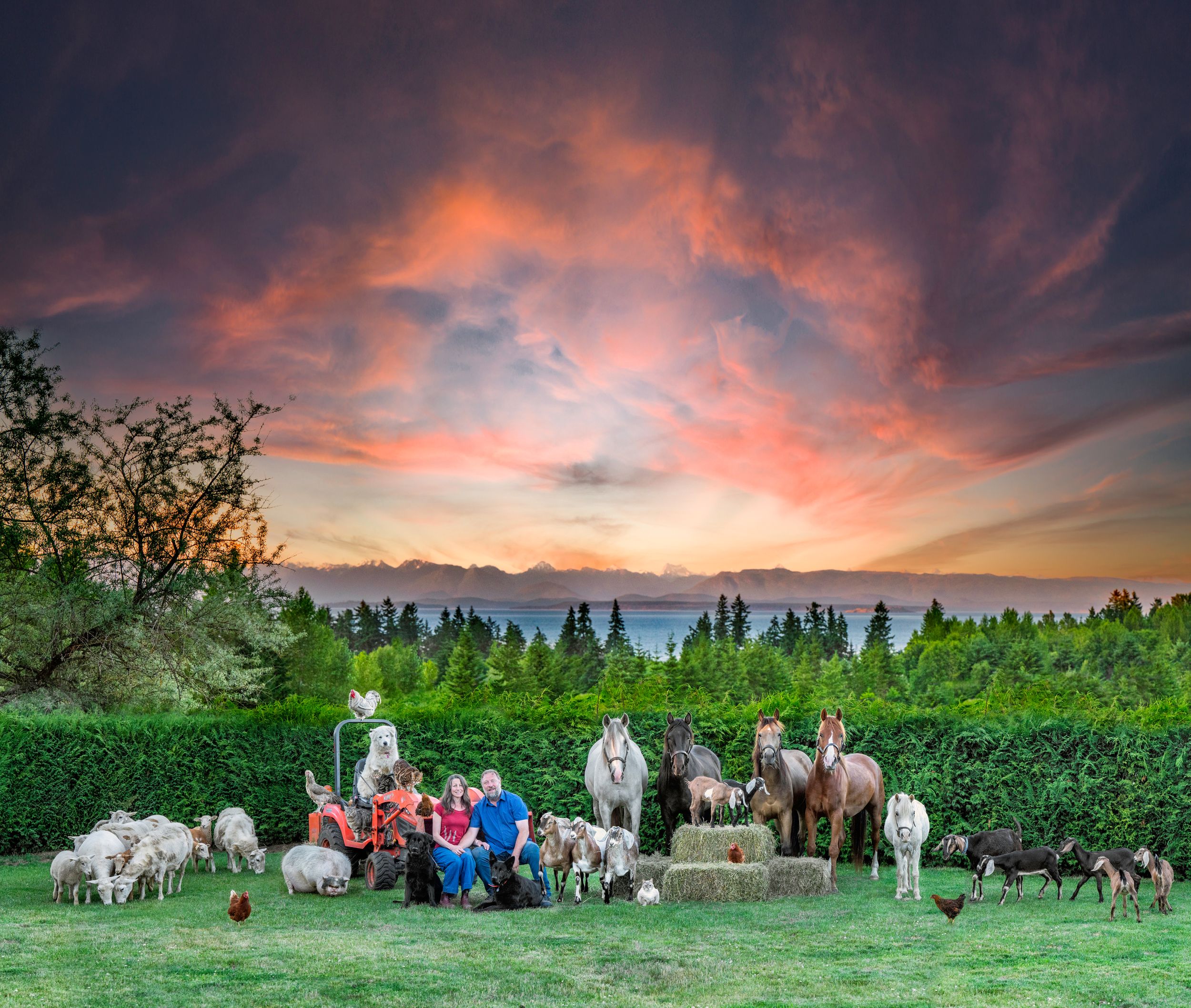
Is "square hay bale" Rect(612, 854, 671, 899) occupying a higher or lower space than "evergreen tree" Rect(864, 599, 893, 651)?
lower

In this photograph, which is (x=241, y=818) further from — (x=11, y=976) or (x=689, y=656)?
(x=689, y=656)

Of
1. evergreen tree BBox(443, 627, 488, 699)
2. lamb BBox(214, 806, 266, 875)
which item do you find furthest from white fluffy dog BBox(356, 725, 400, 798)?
evergreen tree BBox(443, 627, 488, 699)

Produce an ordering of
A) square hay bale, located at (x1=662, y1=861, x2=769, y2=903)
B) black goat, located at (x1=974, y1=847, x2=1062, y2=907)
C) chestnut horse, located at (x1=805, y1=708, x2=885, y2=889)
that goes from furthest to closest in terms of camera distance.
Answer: chestnut horse, located at (x1=805, y1=708, x2=885, y2=889) → black goat, located at (x1=974, y1=847, x2=1062, y2=907) → square hay bale, located at (x1=662, y1=861, x2=769, y2=903)

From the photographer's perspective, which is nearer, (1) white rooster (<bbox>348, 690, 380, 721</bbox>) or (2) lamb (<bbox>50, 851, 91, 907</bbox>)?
(2) lamb (<bbox>50, 851, 91, 907</bbox>)

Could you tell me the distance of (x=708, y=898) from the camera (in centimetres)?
1073

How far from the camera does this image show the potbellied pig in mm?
11242

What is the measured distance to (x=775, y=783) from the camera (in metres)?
12.2

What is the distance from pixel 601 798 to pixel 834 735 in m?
3.16

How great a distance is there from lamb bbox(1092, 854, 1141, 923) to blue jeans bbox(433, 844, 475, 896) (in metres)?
6.86

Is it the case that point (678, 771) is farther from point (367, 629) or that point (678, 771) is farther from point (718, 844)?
point (367, 629)

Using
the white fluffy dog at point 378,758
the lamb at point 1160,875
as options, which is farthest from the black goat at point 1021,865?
the white fluffy dog at point 378,758

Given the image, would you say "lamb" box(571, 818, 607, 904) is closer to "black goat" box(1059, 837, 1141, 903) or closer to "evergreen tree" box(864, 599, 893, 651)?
"black goat" box(1059, 837, 1141, 903)

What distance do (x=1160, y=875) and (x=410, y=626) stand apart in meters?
107

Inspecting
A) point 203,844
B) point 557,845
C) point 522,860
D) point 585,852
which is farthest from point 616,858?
point 203,844
